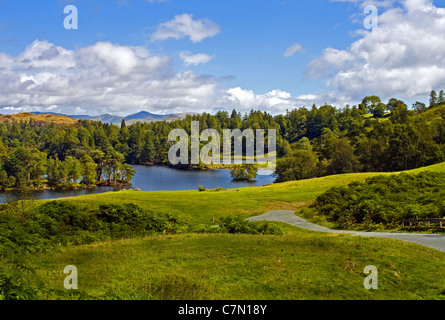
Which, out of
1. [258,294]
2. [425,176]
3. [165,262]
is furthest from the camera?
[425,176]

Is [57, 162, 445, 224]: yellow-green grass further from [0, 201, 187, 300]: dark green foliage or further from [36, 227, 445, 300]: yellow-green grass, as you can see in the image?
[36, 227, 445, 300]: yellow-green grass

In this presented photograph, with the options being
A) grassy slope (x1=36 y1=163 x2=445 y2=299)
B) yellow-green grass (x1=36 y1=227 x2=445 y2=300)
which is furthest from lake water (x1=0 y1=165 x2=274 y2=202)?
yellow-green grass (x1=36 y1=227 x2=445 y2=300)

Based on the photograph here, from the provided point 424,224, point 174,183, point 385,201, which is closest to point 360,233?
point 424,224

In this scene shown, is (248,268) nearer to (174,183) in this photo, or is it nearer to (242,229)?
(242,229)

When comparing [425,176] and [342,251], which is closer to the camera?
[342,251]

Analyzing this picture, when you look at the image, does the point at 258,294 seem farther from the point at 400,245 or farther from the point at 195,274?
the point at 400,245

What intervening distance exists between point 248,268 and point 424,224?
76.6 ft

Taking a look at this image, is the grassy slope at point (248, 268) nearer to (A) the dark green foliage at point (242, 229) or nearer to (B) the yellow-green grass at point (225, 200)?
(A) the dark green foliage at point (242, 229)

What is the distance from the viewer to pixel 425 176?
4944 cm

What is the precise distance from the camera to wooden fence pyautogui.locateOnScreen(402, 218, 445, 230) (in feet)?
95.2

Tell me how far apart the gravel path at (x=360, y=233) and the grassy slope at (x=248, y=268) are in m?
3.00

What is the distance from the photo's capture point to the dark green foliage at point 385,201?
35.0 meters

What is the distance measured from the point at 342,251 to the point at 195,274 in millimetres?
9186
